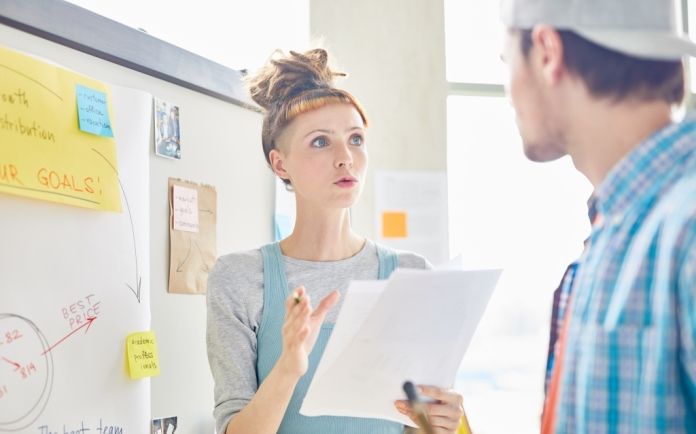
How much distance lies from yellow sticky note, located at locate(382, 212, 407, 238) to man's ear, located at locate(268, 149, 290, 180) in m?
1.29

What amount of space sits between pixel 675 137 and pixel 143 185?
103cm

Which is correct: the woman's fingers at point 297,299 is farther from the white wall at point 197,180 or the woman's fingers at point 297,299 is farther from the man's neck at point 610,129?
the man's neck at point 610,129

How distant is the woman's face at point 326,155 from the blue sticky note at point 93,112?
44 cm

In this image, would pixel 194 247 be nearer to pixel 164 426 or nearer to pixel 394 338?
pixel 164 426

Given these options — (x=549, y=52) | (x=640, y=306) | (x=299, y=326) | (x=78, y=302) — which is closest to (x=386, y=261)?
(x=299, y=326)

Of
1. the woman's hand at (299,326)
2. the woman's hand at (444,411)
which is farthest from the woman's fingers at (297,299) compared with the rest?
the woman's hand at (444,411)

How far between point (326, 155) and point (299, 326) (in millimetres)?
511

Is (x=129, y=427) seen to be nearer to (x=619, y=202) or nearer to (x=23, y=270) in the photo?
(x=23, y=270)

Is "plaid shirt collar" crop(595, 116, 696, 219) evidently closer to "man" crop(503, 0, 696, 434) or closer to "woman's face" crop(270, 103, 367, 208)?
"man" crop(503, 0, 696, 434)

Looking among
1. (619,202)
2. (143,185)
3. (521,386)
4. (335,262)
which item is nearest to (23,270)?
(143,185)

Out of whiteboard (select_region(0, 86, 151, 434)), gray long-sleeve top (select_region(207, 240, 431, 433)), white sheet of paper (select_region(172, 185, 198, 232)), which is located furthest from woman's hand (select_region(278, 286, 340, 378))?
white sheet of paper (select_region(172, 185, 198, 232))

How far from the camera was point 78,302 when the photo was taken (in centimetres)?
139

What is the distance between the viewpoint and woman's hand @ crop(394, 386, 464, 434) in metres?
1.51

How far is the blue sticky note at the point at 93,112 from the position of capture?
55.6 inches
